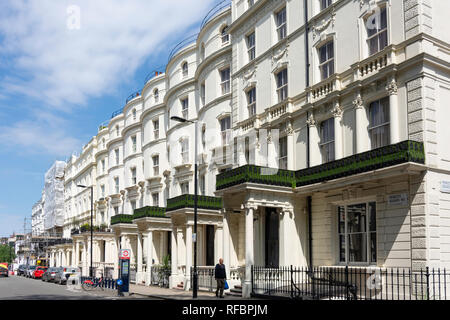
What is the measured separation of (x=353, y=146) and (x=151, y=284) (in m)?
20.9

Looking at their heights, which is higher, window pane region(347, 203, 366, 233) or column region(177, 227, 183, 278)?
window pane region(347, 203, 366, 233)

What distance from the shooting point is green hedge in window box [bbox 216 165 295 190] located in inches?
875

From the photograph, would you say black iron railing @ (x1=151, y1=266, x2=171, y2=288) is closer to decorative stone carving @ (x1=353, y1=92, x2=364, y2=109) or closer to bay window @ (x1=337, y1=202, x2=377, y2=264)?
bay window @ (x1=337, y1=202, x2=377, y2=264)

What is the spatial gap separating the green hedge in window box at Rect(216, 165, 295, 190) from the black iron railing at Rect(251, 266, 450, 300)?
383 centimetres

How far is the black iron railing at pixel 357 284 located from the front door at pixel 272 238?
2.72m

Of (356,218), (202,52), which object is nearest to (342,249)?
(356,218)

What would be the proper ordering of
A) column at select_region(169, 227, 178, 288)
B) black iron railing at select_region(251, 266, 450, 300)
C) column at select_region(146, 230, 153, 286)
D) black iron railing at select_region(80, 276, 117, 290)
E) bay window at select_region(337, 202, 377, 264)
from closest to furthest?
black iron railing at select_region(251, 266, 450, 300) < bay window at select_region(337, 202, 377, 264) < black iron railing at select_region(80, 276, 117, 290) < column at select_region(169, 227, 178, 288) < column at select_region(146, 230, 153, 286)

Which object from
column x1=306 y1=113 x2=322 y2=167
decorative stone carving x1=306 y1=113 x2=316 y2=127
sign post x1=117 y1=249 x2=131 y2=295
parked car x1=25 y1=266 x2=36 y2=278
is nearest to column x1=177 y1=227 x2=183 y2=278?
sign post x1=117 y1=249 x2=131 y2=295

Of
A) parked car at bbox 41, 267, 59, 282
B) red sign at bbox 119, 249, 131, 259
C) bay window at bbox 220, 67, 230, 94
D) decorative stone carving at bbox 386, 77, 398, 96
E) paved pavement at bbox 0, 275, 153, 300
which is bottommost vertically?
parked car at bbox 41, 267, 59, 282

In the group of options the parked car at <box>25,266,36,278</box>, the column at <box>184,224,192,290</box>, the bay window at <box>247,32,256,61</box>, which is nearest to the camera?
the bay window at <box>247,32,256,61</box>

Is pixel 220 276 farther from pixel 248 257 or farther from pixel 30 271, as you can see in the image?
pixel 30 271

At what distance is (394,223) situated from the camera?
17.9 metres

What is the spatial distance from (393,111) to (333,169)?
3337mm
